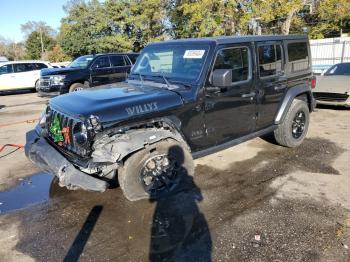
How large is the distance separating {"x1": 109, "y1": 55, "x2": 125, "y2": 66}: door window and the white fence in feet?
42.8

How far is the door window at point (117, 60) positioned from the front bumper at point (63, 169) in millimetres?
9377

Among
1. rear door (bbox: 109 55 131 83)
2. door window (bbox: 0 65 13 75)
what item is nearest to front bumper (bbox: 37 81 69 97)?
rear door (bbox: 109 55 131 83)

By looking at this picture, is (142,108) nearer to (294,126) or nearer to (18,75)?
(294,126)

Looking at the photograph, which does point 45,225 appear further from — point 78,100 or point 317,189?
point 317,189

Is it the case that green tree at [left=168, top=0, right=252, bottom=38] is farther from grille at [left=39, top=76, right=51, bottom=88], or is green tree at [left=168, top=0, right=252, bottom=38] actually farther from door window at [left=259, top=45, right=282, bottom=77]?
door window at [left=259, top=45, right=282, bottom=77]

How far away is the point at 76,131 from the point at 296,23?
25.9 meters

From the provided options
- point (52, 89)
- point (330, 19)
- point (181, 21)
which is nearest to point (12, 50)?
point (181, 21)

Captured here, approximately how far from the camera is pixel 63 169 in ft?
13.0

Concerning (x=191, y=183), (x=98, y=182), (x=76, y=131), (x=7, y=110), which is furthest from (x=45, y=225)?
(x=7, y=110)

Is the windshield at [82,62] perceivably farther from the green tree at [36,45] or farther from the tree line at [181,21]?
the green tree at [36,45]

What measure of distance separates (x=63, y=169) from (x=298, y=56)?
15.0 ft

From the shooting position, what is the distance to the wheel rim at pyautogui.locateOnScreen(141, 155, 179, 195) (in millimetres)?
4344

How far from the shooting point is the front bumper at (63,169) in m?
3.89

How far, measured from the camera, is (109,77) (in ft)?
44.0
